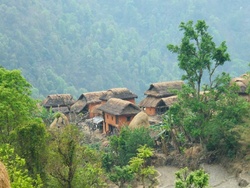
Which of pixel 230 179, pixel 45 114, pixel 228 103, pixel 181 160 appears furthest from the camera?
pixel 45 114

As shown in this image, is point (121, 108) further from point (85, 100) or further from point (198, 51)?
point (198, 51)

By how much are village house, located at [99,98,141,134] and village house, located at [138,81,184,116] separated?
3727mm

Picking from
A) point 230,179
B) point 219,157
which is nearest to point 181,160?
point 219,157

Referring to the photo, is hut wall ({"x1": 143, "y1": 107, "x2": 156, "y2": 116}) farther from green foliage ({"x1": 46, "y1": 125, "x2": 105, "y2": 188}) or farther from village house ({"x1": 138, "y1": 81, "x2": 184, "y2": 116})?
green foliage ({"x1": 46, "y1": 125, "x2": 105, "y2": 188})

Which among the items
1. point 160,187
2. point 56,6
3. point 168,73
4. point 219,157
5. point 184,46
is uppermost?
point 56,6

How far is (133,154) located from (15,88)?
10887mm

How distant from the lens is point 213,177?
91.2ft

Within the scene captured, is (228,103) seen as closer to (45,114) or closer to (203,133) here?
(203,133)

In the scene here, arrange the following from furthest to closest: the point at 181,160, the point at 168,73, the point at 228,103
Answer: the point at 168,73, the point at 181,160, the point at 228,103

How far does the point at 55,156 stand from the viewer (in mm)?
16125

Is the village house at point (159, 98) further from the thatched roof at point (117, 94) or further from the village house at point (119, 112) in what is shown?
the village house at point (119, 112)

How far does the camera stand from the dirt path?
1036 inches

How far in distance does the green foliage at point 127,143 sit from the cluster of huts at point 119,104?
21.0 ft

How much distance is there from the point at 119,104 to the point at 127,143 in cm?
1228
